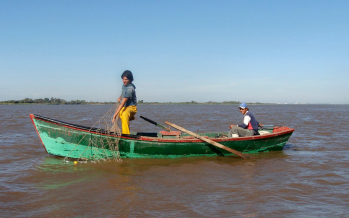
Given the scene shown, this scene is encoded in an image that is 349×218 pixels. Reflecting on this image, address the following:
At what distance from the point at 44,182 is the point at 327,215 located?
522 cm

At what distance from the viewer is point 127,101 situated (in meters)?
7.49

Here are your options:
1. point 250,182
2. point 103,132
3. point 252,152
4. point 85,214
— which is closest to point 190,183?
point 250,182

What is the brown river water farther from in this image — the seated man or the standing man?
the standing man

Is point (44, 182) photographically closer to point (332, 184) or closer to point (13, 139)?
point (332, 184)

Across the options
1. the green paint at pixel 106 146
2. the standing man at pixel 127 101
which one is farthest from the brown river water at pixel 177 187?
the standing man at pixel 127 101

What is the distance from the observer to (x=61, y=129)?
714 cm

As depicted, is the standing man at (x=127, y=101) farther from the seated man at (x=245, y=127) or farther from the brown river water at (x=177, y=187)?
the seated man at (x=245, y=127)

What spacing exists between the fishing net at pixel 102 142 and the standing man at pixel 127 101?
0.66 feet

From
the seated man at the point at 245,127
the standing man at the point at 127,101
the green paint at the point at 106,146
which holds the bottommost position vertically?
the green paint at the point at 106,146

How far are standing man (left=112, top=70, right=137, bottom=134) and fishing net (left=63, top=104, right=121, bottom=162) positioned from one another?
20cm

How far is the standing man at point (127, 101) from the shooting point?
7316 millimetres

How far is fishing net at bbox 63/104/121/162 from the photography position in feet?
23.6

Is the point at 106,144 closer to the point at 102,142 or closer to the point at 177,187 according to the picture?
the point at 102,142

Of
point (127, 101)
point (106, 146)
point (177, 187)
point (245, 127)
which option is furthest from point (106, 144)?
point (245, 127)
